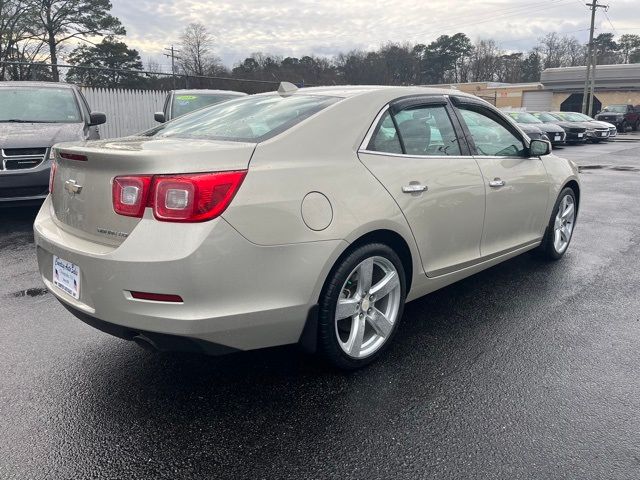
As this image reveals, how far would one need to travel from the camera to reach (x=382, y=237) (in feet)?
10.0

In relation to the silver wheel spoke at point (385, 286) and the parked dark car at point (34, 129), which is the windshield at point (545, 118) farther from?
the silver wheel spoke at point (385, 286)

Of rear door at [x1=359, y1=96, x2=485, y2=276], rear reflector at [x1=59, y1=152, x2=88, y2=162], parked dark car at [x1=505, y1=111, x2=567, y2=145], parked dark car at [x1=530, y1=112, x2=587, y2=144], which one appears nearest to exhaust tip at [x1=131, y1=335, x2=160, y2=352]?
rear reflector at [x1=59, y1=152, x2=88, y2=162]

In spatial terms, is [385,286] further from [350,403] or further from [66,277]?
[66,277]

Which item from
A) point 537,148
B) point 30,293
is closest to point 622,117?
point 537,148

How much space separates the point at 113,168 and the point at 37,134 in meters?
4.86

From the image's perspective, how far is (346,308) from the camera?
291 centimetres

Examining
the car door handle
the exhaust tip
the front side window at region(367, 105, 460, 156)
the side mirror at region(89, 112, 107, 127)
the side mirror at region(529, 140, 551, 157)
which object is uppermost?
the side mirror at region(89, 112, 107, 127)

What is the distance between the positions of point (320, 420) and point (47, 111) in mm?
6888

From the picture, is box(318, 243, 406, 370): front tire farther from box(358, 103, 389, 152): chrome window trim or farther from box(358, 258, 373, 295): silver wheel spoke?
box(358, 103, 389, 152): chrome window trim

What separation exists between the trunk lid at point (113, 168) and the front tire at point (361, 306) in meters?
0.81

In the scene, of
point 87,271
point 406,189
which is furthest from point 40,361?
point 406,189

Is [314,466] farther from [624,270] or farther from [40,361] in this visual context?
[624,270]

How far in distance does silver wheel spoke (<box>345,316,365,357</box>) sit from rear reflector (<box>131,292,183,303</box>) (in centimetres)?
106

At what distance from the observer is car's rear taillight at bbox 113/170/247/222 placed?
2318mm
